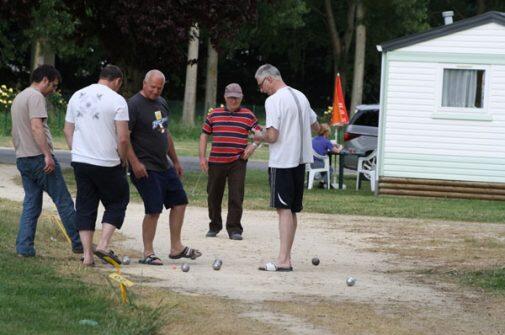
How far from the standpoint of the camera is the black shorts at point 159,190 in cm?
1243

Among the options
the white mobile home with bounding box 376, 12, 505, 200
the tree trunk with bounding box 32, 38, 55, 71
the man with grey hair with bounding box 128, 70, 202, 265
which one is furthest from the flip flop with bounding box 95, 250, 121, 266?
the tree trunk with bounding box 32, 38, 55, 71

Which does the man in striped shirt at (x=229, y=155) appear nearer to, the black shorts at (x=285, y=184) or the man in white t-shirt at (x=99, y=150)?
the black shorts at (x=285, y=184)

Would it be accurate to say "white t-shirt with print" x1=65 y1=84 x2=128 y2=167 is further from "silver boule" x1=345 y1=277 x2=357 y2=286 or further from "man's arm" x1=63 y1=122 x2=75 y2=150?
"silver boule" x1=345 y1=277 x2=357 y2=286

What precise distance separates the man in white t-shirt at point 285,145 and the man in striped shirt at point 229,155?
121 inches

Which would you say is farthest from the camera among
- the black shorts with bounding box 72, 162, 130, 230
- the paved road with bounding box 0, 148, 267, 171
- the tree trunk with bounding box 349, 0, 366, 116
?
the tree trunk with bounding box 349, 0, 366, 116

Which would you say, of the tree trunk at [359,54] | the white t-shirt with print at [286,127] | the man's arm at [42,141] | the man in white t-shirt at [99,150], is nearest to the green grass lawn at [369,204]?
the white t-shirt with print at [286,127]

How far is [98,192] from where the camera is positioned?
1188cm

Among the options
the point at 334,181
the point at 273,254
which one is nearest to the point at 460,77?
the point at 334,181

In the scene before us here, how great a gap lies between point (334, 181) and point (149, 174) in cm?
1396

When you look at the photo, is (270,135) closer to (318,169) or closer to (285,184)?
(285,184)

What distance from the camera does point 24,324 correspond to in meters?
8.31

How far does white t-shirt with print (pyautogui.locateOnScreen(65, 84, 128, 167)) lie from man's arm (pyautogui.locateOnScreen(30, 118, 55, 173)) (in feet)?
1.46

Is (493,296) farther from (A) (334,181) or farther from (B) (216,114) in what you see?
(A) (334,181)

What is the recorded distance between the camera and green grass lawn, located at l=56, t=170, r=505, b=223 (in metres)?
19.9
